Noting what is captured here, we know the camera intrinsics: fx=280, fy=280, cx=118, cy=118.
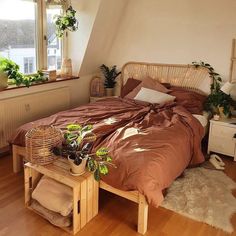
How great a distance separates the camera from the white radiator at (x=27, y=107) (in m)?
3.36

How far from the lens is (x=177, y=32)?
4.06 m

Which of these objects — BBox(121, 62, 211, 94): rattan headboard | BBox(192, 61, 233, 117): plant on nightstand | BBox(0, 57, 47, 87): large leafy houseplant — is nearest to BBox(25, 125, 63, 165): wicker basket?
BBox(0, 57, 47, 87): large leafy houseplant

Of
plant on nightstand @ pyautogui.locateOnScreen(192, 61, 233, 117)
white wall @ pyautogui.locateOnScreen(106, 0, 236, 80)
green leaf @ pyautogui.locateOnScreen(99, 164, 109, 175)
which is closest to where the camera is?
green leaf @ pyautogui.locateOnScreen(99, 164, 109, 175)

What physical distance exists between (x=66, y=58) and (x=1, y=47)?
42.7 inches

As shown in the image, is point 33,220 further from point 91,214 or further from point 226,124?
point 226,124

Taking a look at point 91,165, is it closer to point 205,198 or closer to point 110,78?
point 205,198

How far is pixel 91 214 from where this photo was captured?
229 centimetres

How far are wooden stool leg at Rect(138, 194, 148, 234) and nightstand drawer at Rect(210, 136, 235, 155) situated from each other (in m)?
1.75

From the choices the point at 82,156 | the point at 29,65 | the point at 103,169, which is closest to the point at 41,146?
the point at 82,156

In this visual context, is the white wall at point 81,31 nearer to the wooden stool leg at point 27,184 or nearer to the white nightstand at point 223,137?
the white nightstand at point 223,137

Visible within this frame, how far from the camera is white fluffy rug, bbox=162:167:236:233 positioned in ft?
7.66

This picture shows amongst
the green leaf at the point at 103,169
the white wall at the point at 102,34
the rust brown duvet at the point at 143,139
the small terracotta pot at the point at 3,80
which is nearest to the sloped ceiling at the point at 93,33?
the white wall at the point at 102,34

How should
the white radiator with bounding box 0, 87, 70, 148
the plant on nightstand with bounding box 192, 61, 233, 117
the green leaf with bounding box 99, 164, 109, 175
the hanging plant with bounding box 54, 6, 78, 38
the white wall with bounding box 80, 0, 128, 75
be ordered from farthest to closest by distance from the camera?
1. the white wall with bounding box 80, 0, 128, 75
2. the hanging plant with bounding box 54, 6, 78, 38
3. the plant on nightstand with bounding box 192, 61, 233, 117
4. the white radiator with bounding box 0, 87, 70, 148
5. the green leaf with bounding box 99, 164, 109, 175

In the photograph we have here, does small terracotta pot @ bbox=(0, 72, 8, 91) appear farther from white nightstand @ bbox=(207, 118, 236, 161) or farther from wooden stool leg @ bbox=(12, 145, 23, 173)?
white nightstand @ bbox=(207, 118, 236, 161)
